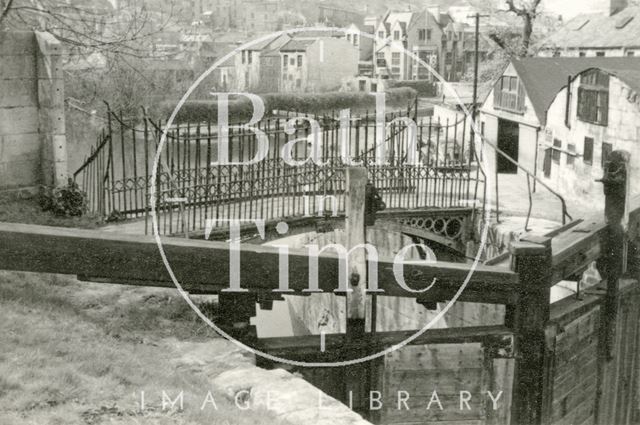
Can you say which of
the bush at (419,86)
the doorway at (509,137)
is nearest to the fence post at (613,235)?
the doorway at (509,137)

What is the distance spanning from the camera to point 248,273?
715 cm

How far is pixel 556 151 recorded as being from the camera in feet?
91.1

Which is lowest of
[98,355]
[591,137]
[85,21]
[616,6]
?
[98,355]

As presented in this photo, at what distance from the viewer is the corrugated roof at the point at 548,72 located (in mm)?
29672

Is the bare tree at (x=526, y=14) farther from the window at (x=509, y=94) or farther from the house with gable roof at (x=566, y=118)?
the window at (x=509, y=94)

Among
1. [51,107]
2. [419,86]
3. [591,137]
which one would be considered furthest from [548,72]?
[419,86]

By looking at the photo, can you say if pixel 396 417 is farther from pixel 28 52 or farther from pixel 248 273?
pixel 28 52

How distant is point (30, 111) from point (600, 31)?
41.7 m

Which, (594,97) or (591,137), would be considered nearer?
(594,97)

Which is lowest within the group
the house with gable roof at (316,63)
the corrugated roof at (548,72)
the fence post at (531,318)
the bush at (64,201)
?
the fence post at (531,318)

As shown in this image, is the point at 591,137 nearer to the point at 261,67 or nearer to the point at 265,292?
the point at 265,292

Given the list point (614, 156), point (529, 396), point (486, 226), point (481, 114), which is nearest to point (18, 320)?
point (529, 396)

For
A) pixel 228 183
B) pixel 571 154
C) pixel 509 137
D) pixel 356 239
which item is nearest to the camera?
pixel 356 239

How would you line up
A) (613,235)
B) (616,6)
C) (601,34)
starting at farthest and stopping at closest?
(616,6) → (601,34) → (613,235)
